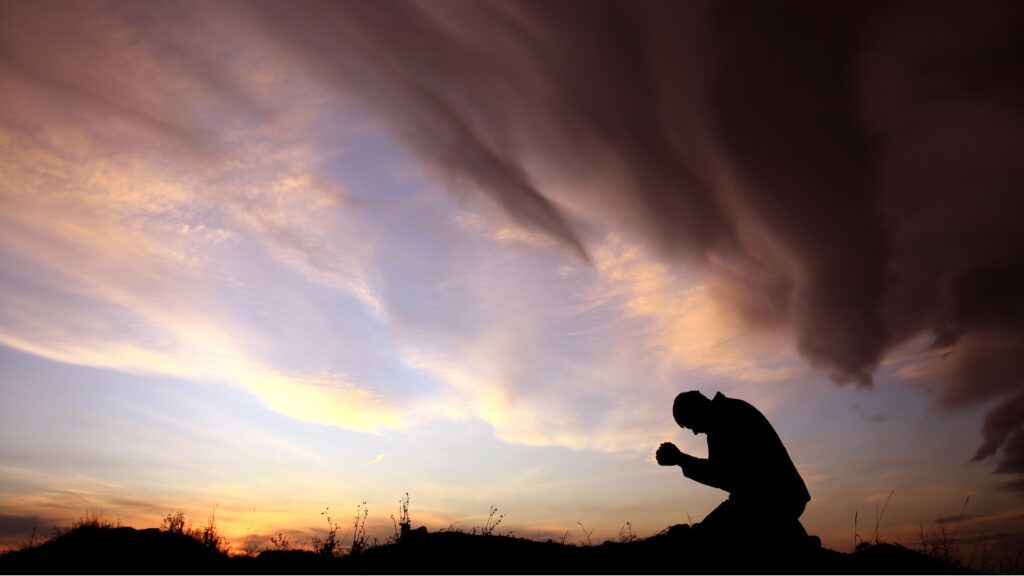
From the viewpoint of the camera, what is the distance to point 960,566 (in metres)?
7.80

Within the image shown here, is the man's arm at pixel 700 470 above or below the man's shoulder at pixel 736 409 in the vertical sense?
below

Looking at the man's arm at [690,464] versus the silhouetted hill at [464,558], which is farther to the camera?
the man's arm at [690,464]

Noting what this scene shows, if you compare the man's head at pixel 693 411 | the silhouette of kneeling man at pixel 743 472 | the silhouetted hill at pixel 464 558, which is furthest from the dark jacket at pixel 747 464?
the silhouetted hill at pixel 464 558

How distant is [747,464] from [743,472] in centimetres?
11

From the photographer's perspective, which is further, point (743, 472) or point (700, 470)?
point (700, 470)

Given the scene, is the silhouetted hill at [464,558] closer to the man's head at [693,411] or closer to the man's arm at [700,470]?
the man's arm at [700,470]

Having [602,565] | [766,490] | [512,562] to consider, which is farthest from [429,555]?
[766,490]

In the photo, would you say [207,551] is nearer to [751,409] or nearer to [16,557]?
[16,557]

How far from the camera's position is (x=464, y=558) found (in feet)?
26.0

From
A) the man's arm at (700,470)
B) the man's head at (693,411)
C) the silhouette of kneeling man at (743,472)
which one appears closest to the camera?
the silhouette of kneeling man at (743,472)

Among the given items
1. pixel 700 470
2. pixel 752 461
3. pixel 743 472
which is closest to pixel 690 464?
pixel 700 470

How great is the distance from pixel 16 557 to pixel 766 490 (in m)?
12.1

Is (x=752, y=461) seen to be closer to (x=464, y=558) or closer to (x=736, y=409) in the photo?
(x=736, y=409)

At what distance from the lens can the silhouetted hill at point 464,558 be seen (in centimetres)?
645
